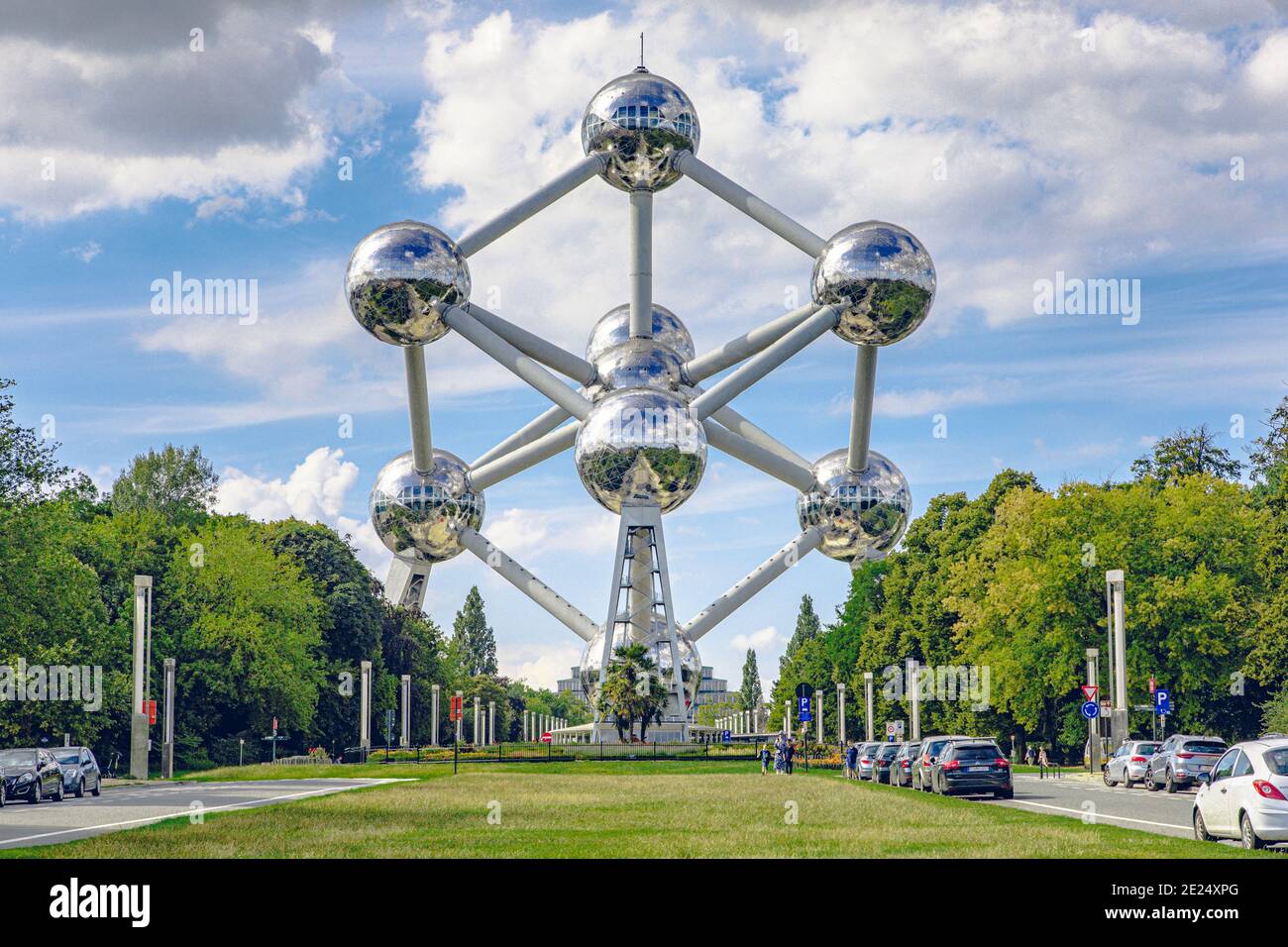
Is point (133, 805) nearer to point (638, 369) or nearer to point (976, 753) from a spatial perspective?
point (976, 753)

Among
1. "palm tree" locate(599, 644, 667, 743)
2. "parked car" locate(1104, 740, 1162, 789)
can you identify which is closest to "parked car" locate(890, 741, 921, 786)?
"parked car" locate(1104, 740, 1162, 789)

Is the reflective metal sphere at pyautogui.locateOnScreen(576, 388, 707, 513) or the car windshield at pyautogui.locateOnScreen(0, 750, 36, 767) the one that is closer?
the car windshield at pyautogui.locateOnScreen(0, 750, 36, 767)

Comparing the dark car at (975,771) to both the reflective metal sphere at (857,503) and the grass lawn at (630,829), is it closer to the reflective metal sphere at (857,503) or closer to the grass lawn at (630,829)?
the grass lawn at (630,829)

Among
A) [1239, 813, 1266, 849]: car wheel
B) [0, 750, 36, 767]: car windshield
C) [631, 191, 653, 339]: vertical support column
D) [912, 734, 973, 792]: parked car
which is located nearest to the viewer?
[1239, 813, 1266, 849]: car wheel

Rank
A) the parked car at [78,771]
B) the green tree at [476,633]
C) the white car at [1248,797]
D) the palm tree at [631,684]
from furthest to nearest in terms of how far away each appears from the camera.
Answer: the green tree at [476,633], the palm tree at [631,684], the parked car at [78,771], the white car at [1248,797]

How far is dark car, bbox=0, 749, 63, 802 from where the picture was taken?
30.9 m

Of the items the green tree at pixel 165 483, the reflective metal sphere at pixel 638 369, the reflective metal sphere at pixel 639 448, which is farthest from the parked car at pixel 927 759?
the green tree at pixel 165 483

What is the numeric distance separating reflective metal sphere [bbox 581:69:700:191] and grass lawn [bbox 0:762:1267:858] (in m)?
18.7

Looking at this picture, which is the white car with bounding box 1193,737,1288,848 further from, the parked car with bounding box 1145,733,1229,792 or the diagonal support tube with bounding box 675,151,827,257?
the diagonal support tube with bounding box 675,151,827,257

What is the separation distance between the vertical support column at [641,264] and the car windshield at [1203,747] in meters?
18.4

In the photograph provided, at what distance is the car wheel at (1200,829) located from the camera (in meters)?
18.7
